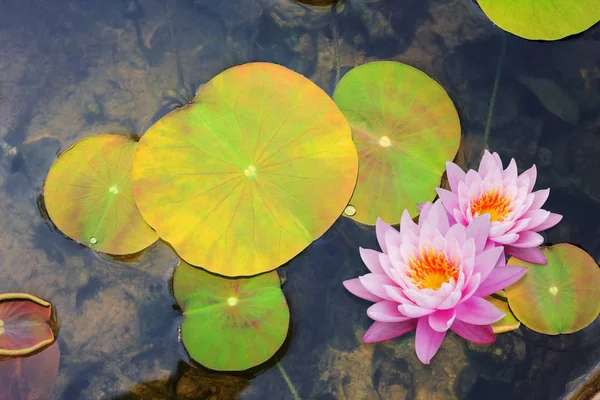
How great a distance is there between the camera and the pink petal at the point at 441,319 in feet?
6.47

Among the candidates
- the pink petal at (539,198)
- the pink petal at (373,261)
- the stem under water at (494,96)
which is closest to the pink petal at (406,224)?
the pink petal at (373,261)

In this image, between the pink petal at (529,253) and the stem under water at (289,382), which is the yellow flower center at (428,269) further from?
the stem under water at (289,382)

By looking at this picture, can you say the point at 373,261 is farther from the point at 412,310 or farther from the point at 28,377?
the point at 28,377

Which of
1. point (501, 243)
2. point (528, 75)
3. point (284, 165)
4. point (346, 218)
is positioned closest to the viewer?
point (501, 243)

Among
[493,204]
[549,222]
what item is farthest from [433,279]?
[549,222]

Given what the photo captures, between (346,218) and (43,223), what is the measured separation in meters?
1.49

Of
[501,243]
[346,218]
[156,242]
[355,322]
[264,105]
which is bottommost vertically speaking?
[355,322]

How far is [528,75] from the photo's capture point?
2.70 m

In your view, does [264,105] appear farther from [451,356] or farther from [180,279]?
[451,356]

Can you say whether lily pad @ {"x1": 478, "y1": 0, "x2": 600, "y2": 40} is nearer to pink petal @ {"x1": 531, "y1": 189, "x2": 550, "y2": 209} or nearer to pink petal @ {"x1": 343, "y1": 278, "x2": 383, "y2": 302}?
pink petal @ {"x1": 531, "y1": 189, "x2": 550, "y2": 209}

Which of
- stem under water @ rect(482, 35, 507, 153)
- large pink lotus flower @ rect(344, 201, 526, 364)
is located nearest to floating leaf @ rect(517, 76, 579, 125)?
stem under water @ rect(482, 35, 507, 153)

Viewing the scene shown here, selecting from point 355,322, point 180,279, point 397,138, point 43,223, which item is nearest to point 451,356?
point 355,322

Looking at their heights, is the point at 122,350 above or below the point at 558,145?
below

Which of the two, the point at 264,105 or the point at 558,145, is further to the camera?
the point at 558,145
